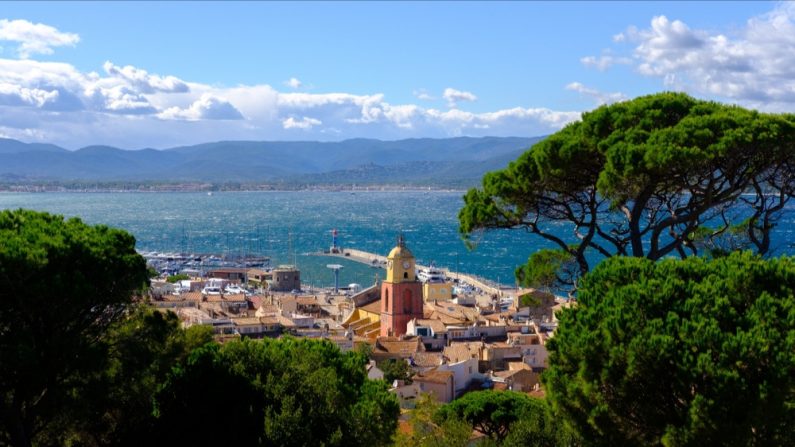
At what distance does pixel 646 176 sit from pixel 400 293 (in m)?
27.2

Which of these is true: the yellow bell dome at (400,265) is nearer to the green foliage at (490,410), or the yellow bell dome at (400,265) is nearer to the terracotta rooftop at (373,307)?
the terracotta rooftop at (373,307)

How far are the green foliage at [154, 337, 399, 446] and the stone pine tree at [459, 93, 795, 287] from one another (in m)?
2.47

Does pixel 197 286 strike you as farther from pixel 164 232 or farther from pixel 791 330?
pixel 164 232

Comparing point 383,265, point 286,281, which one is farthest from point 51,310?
point 383,265

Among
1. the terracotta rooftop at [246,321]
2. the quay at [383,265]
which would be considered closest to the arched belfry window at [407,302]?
the terracotta rooftop at [246,321]

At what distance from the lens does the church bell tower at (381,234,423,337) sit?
36938 millimetres

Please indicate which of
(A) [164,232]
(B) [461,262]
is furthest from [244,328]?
(A) [164,232]

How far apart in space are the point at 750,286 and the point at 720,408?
1.43 metres

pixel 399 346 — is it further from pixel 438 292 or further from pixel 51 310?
pixel 51 310

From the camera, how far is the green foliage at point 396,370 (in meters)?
27.0

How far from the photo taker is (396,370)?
91.1ft

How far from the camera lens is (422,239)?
120 m

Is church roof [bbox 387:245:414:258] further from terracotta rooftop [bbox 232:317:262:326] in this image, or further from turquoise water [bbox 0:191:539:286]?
turquoise water [bbox 0:191:539:286]

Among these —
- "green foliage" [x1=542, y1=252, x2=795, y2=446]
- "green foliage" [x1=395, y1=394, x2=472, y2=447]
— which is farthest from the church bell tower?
"green foliage" [x1=542, y1=252, x2=795, y2=446]
